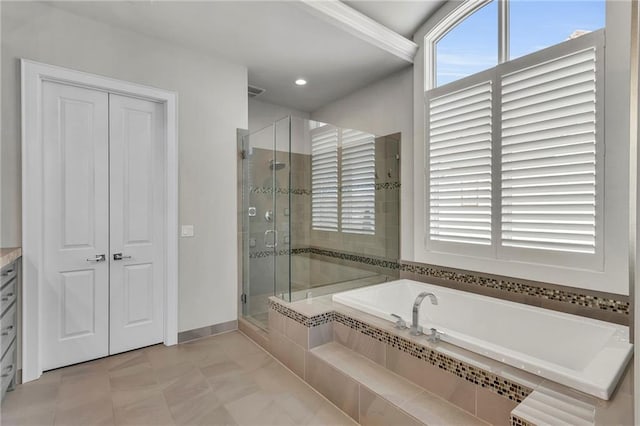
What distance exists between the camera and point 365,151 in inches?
137

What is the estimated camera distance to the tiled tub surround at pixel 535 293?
81.4 inches

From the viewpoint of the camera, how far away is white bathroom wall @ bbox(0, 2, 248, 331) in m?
2.38

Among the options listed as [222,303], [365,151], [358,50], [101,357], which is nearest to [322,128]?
[365,151]

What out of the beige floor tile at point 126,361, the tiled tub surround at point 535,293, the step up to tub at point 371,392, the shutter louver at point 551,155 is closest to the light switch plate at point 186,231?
the beige floor tile at point 126,361

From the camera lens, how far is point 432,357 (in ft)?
6.00

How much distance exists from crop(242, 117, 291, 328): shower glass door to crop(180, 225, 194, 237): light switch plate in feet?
1.78

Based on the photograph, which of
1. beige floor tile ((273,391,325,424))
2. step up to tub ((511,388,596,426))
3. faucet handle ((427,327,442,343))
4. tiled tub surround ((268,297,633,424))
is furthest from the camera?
beige floor tile ((273,391,325,424))

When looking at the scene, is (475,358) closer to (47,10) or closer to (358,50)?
(358,50)

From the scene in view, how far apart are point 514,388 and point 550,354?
93cm

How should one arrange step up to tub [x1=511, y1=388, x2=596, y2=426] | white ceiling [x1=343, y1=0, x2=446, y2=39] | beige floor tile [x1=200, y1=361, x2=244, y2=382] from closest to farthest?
1. step up to tub [x1=511, y1=388, x2=596, y2=426]
2. beige floor tile [x1=200, y1=361, x2=244, y2=382]
3. white ceiling [x1=343, y1=0, x2=446, y2=39]

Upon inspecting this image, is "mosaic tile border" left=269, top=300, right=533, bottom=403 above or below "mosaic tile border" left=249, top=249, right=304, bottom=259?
below

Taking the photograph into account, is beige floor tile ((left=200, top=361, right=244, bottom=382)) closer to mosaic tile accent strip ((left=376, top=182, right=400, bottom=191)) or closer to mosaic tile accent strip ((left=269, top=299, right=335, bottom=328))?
mosaic tile accent strip ((left=269, top=299, right=335, bottom=328))

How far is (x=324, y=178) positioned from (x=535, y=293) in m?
1.97

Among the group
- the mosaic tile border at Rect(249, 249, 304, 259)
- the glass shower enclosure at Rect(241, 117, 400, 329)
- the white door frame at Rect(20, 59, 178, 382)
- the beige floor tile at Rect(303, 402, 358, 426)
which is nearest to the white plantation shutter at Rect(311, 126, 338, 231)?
the glass shower enclosure at Rect(241, 117, 400, 329)
